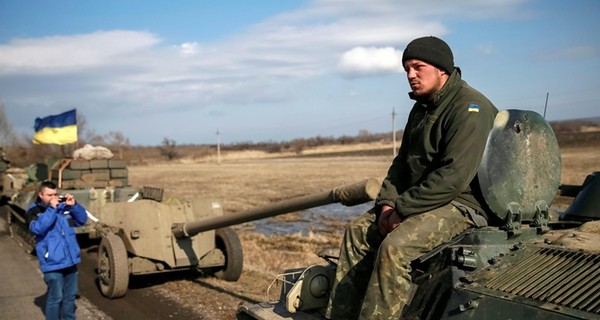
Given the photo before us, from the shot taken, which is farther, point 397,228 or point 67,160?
point 67,160

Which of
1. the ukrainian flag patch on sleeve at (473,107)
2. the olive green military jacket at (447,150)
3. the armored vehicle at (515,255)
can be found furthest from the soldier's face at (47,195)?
the ukrainian flag patch on sleeve at (473,107)

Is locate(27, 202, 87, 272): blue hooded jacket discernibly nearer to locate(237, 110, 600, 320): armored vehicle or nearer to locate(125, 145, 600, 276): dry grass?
locate(125, 145, 600, 276): dry grass

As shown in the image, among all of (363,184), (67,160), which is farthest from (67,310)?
(67,160)

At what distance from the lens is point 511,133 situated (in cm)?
363

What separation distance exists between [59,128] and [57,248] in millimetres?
13049

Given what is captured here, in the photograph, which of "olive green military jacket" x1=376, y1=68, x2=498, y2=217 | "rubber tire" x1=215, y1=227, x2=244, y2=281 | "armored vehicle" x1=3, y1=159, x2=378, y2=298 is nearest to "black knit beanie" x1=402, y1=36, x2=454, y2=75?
"olive green military jacket" x1=376, y1=68, x2=498, y2=217

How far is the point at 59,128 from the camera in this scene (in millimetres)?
18703

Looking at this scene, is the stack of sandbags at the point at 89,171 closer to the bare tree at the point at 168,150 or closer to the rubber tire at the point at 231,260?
the rubber tire at the point at 231,260

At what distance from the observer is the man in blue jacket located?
664cm

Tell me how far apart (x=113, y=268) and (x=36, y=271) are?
274cm

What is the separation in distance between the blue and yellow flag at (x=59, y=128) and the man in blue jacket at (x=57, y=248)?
12.5 metres

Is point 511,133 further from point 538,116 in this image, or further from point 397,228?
point 397,228

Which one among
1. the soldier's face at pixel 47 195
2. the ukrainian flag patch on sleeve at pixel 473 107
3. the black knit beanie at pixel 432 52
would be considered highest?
the black knit beanie at pixel 432 52

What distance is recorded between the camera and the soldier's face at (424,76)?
3.66m
